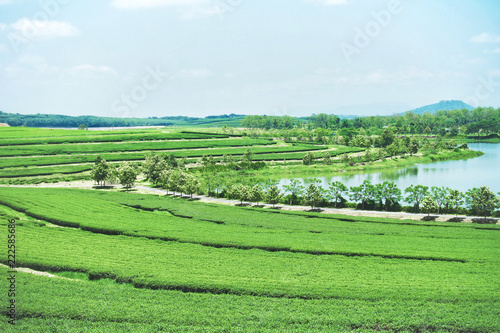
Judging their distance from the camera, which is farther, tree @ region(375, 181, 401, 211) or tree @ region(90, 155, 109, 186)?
tree @ region(90, 155, 109, 186)

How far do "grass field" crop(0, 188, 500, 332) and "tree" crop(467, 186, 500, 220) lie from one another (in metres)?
5.79

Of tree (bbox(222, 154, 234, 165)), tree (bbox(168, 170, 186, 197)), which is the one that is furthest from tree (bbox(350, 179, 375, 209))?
tree (bbox(222, 154, 234, 165))

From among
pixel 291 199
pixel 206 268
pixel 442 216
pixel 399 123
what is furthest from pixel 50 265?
pixel 399 123

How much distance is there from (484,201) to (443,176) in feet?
114

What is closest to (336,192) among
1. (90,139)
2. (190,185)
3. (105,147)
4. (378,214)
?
(378,214)

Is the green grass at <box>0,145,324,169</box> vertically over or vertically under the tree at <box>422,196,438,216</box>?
over

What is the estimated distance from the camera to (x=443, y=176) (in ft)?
248

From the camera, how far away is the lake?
6731 centimetres

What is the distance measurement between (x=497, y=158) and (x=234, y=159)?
6795 cm

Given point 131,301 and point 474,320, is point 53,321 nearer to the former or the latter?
point 131,301

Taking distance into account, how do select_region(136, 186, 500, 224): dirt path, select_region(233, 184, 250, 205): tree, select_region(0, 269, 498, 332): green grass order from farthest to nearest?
select_region(233, 184, 250, 205): tree
select_region(136, 186, 500, 224): dirt path
select_region(0, 269, 498, 332): green grass

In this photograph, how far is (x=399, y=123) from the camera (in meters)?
199

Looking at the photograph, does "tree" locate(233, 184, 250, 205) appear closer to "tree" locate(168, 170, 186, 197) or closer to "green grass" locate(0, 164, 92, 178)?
"tree" locate(168, 170, 186, 197)

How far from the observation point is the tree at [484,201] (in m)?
43.1
